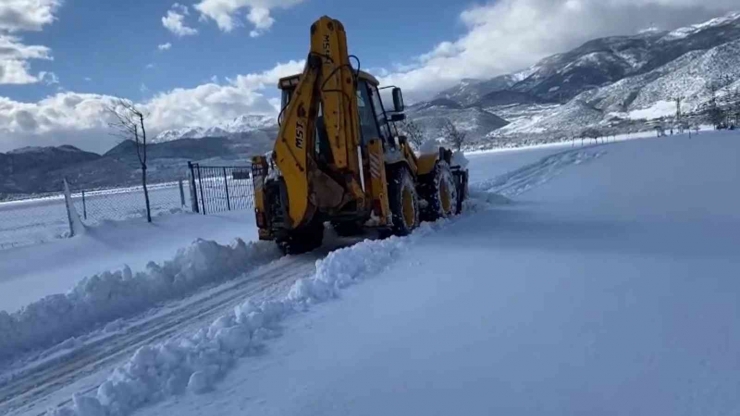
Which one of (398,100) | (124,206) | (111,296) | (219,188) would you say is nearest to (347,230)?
(398,100)

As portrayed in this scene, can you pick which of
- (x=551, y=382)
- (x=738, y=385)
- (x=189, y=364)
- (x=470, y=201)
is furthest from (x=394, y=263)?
(x=470, y=201)

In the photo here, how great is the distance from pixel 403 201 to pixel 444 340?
5772 mm

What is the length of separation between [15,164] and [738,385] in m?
144

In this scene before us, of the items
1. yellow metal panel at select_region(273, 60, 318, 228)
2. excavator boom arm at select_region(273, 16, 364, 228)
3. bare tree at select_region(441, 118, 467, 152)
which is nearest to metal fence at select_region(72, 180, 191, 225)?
yellow metal panel at select_region(273, 60, 318, 228)

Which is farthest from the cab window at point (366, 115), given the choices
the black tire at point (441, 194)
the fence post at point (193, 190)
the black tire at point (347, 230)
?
the fence post at point (193, 190)

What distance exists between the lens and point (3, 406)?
4008 millimetres

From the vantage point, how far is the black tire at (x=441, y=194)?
34.4 feet

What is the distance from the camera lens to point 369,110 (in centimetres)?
960

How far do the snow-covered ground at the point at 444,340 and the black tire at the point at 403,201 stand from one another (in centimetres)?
152

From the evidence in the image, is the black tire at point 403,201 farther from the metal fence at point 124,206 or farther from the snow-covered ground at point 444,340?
the metal fence at point 124,206

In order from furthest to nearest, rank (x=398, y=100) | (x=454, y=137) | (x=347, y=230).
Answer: (x=454, y=137)
(x=347, y=230)
(x=398, y=100)

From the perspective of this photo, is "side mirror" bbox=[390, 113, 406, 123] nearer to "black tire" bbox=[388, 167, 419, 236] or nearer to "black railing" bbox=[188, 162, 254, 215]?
"black tire" bbox=[388, 167, 419, 236]

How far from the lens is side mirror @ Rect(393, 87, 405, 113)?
9867 mm

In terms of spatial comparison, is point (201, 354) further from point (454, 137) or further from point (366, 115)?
point (454, 137)
